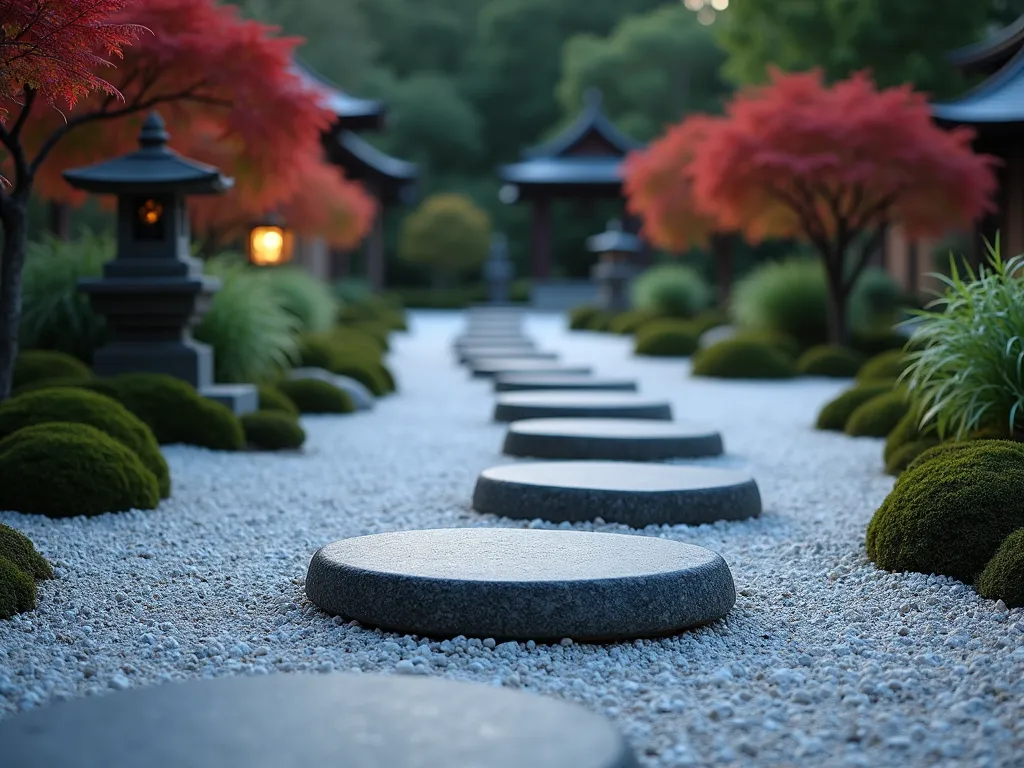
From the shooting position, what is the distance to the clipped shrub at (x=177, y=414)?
817 centimetres

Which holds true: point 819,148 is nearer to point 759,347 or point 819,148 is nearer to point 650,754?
point 759,347

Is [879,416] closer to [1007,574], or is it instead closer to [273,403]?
[273,403]

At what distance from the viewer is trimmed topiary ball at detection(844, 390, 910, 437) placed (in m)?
9.26

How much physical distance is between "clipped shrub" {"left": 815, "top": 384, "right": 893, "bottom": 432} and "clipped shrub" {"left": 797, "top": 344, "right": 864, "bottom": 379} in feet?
18.6

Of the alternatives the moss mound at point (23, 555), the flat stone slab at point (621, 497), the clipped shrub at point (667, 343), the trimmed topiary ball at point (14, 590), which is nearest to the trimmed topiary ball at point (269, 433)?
the flat stone slab at point (621, 497)

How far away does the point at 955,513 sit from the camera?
4.69 m

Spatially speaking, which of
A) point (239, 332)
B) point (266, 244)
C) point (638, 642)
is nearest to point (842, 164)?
point (266, 244)

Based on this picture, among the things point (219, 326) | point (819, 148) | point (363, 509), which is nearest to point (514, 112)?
point (819, 148)

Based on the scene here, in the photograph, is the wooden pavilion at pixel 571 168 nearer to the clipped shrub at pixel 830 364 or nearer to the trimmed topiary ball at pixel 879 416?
the clipped shrub at pixel 830 364

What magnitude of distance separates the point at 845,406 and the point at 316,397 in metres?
4.71

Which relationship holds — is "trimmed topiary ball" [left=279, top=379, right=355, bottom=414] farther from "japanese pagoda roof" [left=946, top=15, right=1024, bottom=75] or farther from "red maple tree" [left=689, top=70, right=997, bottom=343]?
"japanese pagoda roof" [left=946, top=15, right=1024, bottom=75]

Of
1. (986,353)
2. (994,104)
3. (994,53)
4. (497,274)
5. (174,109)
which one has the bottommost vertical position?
(986,353)

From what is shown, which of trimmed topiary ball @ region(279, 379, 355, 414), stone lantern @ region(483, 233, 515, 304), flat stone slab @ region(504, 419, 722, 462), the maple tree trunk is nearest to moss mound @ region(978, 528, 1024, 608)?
flat stone slab @ region(504, 419, 722, 462)

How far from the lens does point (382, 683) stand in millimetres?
3123
